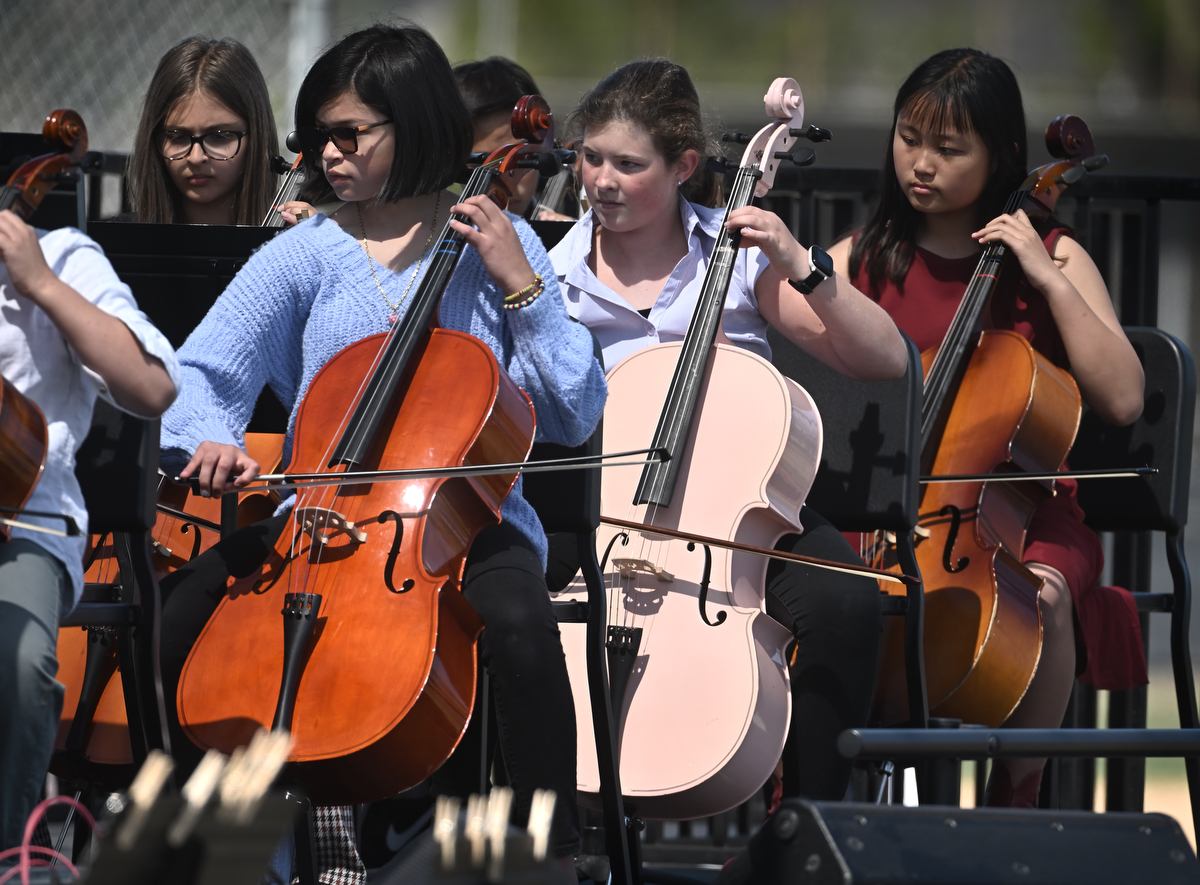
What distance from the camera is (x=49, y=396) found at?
1664mm

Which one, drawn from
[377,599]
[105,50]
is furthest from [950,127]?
[105,50]

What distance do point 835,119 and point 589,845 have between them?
7.30m

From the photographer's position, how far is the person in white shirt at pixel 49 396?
150cm

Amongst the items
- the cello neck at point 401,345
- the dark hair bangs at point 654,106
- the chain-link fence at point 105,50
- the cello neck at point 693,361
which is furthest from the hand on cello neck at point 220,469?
the chain-link fence at point 105,50

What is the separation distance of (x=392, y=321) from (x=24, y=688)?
759mm

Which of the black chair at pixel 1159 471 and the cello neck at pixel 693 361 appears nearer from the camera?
the cello neck at pixel 693 361

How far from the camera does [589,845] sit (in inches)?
105

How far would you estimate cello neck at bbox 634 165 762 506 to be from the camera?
2.09 m

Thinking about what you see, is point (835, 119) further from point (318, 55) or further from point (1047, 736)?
point (1047, 736)

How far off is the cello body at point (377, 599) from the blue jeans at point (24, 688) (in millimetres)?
212

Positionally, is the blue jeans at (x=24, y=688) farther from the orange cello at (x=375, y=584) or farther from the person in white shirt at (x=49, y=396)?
the orange cello at (x=375, y=584)

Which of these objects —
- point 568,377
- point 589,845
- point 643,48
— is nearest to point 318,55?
point 568,377

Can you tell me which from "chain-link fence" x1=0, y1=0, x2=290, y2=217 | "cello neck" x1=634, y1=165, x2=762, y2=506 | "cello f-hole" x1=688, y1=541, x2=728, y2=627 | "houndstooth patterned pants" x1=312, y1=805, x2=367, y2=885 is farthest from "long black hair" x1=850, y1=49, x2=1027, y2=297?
"chain-link fence" x1=0, y1=0, x2=290, y2=217

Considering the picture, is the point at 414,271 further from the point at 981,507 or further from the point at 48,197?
the point at 981,507
